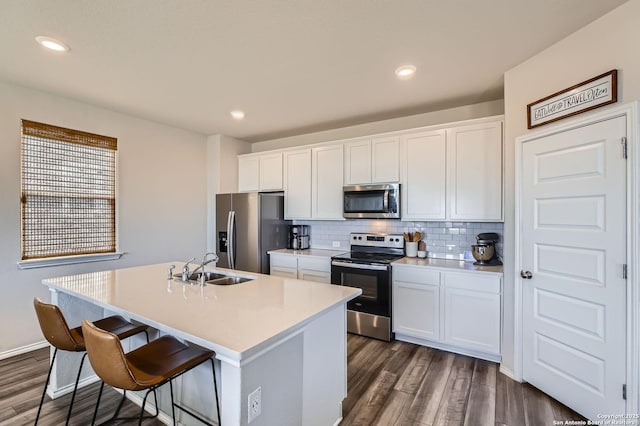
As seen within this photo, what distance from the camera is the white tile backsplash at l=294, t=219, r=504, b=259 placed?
3.40 meters

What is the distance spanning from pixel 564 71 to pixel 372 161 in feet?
6.37

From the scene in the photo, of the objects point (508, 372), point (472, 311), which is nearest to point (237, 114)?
point (472, 311)

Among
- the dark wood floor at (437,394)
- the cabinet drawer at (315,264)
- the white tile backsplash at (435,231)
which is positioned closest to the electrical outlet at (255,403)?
the dark wood floor at (437,394)

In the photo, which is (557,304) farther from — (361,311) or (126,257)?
(126,257)

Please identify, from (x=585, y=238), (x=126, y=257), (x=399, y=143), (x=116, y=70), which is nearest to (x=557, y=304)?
(x=585, y=238)

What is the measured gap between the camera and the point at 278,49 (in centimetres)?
229

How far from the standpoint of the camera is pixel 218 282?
99.7 inches

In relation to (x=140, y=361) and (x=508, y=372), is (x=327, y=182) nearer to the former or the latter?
(x=508, y=372)

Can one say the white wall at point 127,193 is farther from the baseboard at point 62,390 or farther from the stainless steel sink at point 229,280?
the stainless steel sink at point 229,280

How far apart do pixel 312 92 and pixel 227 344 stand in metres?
2.61

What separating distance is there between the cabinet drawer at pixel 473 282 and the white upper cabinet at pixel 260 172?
2617mm

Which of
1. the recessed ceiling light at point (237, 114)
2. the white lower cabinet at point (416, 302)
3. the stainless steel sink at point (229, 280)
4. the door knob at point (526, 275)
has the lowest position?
the white lower cabinet at point (416, 302)

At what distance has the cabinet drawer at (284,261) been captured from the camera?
4.05m

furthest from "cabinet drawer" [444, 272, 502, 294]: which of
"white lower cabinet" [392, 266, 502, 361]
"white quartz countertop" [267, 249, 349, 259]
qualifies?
"white quartz countertop" [267, 249, 349, 259]
